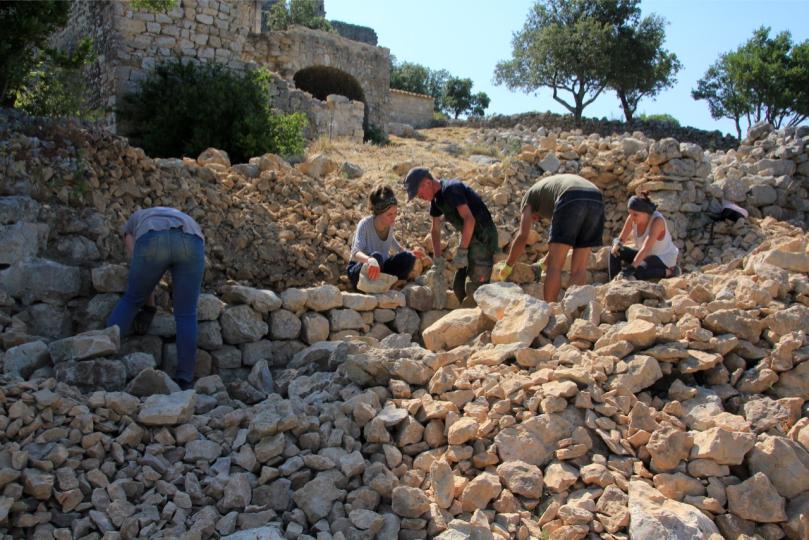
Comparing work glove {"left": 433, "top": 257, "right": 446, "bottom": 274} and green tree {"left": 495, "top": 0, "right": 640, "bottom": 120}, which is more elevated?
green tree {"left": 495, "top": 0, "right": 640, "bottom": 120}

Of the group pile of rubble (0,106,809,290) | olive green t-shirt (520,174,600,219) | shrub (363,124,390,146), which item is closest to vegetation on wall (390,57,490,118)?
shrub (363,124,390,146)

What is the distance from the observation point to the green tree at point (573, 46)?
74.6 ft

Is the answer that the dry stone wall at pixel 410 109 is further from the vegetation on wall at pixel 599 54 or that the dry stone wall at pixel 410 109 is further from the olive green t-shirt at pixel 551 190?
the olive green t-shirt at pixel 551 190

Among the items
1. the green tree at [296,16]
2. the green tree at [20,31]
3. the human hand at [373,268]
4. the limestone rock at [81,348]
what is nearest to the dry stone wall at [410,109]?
the green tree at [296,16]

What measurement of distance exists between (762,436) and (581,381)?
89 cm

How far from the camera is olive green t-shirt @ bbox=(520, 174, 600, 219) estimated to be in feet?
18.2

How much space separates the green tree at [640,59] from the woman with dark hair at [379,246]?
18.6 metres

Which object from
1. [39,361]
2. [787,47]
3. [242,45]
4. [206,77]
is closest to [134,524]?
[39,361]

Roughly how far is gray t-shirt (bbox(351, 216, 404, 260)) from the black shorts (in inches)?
51.4

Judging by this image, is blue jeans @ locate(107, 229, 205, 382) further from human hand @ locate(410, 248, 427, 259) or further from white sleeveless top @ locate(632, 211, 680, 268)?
white sleeveless top @ locate(632, 211, 680, 268)

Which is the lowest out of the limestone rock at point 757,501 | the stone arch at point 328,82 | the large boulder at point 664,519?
the large boulder at point 664,519

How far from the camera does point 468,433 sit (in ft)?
11.6

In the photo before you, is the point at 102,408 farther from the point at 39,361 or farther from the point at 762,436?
the point at 762,436

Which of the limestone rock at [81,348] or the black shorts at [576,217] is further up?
the black shorts at [576,217]
